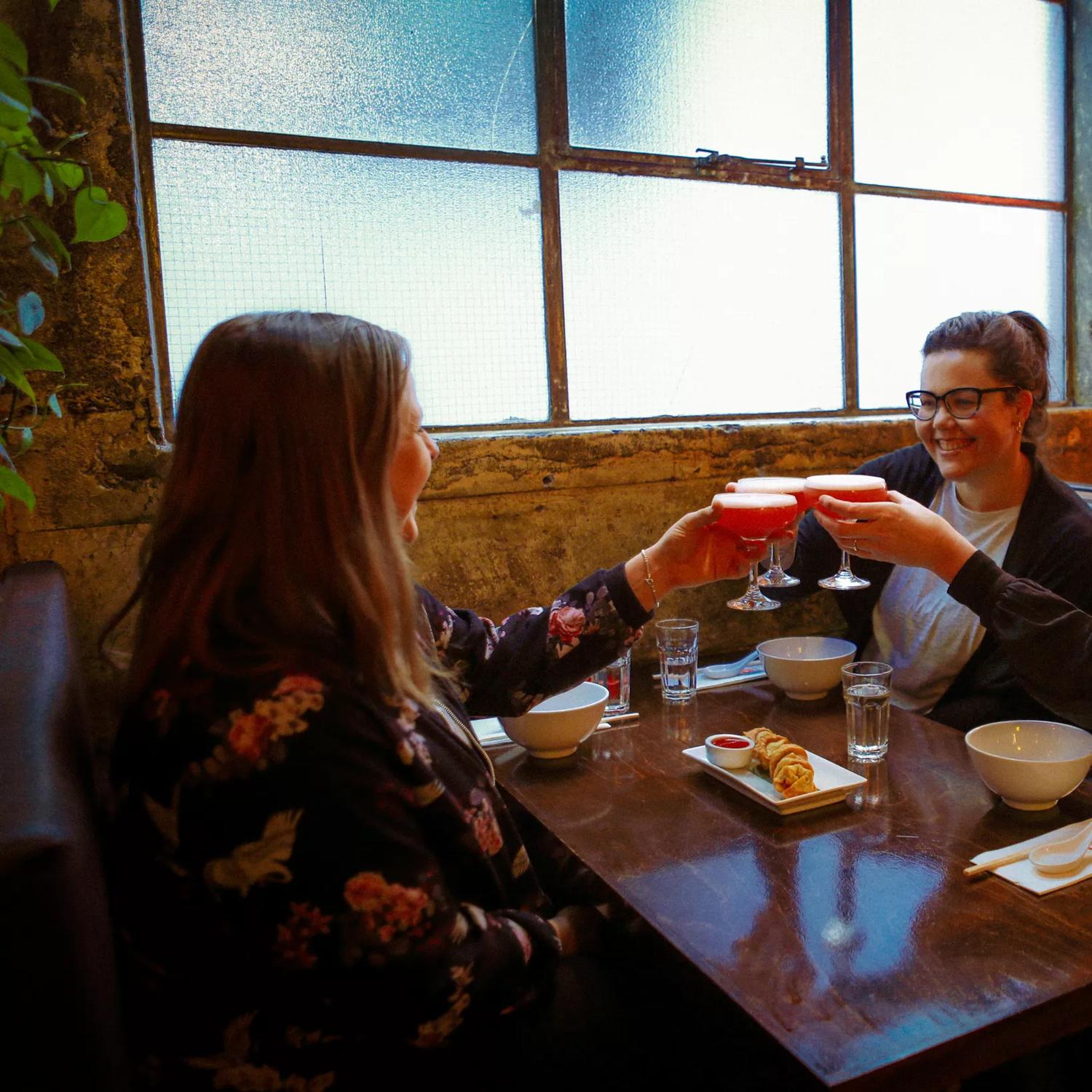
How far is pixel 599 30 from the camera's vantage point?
2422 mm

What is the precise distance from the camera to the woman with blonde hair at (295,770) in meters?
0.83

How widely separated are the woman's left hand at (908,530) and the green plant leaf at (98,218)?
4.07 feet

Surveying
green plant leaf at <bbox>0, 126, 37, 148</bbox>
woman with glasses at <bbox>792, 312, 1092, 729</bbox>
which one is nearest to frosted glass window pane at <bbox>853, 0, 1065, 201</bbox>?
woman with glasses at <bbox>792, 312, 1092, 729</bbox>

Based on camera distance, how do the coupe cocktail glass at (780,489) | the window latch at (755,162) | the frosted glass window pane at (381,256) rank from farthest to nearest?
the window latch at (755,162), the frosted glass window pane at (381,256), the coupe cocktail glass at (780,489)

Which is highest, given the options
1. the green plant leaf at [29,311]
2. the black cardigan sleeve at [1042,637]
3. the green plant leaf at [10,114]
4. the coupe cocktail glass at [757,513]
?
the green plant leaf at [10,114]

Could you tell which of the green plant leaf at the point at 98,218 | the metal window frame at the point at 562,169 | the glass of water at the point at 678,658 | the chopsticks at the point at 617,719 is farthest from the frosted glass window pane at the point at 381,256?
the chopsticks at the point at 617,719

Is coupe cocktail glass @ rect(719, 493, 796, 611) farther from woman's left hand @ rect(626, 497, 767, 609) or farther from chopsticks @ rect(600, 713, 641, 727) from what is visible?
chopsticks @ rect(600, 713, 641, 727)

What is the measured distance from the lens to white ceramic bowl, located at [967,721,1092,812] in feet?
3.90

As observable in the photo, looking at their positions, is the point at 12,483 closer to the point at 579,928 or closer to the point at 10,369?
the point at 10,369

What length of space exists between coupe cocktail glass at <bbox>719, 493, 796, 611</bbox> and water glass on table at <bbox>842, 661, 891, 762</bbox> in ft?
0.89

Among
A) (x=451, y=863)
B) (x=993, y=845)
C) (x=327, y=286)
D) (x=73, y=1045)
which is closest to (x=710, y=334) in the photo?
(x=327, y=286)

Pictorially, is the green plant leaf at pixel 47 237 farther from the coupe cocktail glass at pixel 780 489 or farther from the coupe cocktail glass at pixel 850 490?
the coupe cocktail glass at pixel 850 490

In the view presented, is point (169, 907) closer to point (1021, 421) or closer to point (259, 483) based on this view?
point (259, 483)

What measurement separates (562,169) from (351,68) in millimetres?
580
